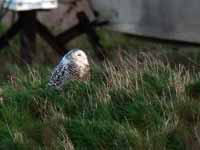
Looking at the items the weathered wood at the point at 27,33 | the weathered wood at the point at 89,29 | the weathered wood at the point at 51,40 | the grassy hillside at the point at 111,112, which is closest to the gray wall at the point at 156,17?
the weathered wood at the point at 89,29

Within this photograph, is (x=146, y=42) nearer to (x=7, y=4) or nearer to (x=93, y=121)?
(x=7, y=4)

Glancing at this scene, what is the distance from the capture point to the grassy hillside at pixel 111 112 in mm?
6367

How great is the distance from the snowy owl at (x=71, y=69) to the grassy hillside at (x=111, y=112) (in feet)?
0.32

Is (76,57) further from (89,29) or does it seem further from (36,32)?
(89,29)

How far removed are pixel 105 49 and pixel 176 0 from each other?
6.85 ft

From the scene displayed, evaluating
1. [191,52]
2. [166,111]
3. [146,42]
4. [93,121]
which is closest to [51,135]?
[93,121]

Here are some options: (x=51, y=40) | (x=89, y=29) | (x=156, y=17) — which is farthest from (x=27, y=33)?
(x=156, y=17)

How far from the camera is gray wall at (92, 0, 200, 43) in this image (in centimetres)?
1179

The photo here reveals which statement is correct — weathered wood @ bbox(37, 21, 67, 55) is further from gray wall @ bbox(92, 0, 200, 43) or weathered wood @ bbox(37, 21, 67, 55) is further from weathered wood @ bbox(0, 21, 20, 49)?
gray wall @ bbox(92, 0, 200, 43)

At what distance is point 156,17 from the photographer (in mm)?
12492

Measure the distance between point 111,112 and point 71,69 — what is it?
0.83 metres

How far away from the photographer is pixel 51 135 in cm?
664

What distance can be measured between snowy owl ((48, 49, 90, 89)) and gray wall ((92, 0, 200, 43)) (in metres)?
4.42

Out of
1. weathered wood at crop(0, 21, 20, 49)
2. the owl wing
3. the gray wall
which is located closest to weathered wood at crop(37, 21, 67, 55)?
weathered wood at crop(0, 21, 20, 49)
